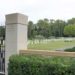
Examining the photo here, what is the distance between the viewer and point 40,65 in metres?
5.57

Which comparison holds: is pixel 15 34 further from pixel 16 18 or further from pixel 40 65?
pixel 40 65

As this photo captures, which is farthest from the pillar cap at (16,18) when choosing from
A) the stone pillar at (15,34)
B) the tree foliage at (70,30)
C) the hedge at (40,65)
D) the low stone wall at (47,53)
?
the tree foliage at (70,30)

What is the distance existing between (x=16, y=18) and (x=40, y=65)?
1.86m

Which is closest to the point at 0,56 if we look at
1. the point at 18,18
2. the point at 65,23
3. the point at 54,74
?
the point at 18,18

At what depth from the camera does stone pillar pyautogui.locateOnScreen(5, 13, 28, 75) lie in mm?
6707

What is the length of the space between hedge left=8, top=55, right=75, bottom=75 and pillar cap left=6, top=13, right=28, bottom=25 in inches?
43.1

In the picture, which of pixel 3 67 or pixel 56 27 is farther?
pixel 56 27

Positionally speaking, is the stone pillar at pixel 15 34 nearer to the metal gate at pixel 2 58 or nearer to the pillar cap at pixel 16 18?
the pillar cap at pixel 16 18

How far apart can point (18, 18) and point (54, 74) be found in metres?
2.26

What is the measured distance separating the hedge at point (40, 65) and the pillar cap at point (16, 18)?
3.59 ft

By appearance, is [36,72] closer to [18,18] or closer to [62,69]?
[62,69]

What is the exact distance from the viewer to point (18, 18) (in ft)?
21.9

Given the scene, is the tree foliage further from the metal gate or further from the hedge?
the hedge

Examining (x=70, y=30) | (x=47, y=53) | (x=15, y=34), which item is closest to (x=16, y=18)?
(x=15, y=34)
